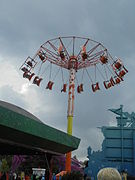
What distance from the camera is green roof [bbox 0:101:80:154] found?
8898 millimetres

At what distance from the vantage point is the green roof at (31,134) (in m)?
8.90

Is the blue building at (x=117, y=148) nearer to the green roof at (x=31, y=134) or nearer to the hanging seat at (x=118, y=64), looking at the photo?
the hanging seat at (x=118, y=64)

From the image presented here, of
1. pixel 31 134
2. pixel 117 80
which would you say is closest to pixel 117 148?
pixel 117 80

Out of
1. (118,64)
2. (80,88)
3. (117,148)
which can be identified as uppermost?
(118,64)

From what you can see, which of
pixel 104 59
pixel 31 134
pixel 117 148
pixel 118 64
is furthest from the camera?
pixel 117 148

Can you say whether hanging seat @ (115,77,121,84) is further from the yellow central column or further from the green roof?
the green roof

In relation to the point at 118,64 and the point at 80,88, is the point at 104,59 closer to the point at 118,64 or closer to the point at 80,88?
the point at 118,64

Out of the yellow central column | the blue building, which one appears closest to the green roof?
the yellow central column

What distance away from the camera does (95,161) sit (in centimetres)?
2620

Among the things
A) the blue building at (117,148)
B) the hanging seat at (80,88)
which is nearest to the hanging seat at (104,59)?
the hanging seat at (80,88)

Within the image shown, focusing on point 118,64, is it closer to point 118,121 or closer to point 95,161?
point 118,121

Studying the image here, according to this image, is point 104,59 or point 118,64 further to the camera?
point 118,64

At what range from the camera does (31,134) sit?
10148mm

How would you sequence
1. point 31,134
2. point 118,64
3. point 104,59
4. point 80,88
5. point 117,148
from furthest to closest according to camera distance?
point 117,148 < point 80,88 < point 118,64 < point 104,59 < point 31,134
